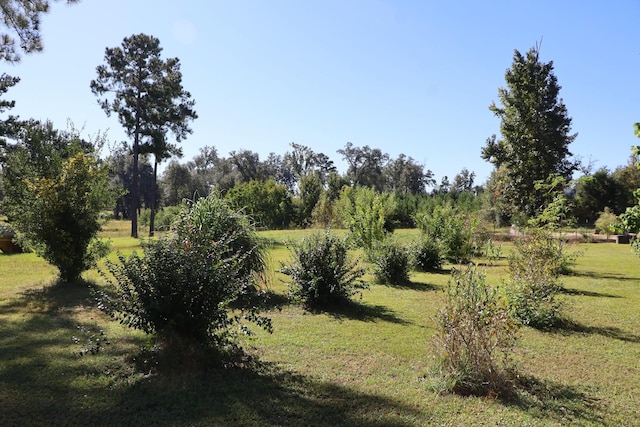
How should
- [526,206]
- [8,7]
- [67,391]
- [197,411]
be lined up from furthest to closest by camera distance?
[526,206], [8,7], [67,391], [197,411]

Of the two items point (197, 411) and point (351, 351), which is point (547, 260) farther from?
point (197, 411)

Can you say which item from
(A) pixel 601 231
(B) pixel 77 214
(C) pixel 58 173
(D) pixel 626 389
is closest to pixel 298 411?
(D) pixel 626 389

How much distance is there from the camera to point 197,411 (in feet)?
12.7

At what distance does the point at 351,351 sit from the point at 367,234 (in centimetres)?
1011

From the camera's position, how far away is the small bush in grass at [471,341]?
4.48 meters

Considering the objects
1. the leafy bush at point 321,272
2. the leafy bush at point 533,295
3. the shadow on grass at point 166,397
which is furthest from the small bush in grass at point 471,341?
the leafy bush at point 321,272

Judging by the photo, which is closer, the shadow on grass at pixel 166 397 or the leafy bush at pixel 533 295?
the shadow on grass at pixel 166 397

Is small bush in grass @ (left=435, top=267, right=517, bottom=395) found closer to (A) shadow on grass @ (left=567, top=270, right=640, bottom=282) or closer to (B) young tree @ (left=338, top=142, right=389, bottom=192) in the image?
(A) shadow on grass @ (left=567, top=270, right=640, bottom=282)

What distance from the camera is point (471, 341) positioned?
4520 millimetres

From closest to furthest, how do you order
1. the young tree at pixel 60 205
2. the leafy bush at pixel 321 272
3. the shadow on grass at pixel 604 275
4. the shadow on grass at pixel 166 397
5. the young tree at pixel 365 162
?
the shadow on grass at pixel 166 397 → the leafy bush at pixel 321 272 → the young tree at pixel 60 205 → the shadow on grass at pixel 604 275 → the young tree at pixel 365 162

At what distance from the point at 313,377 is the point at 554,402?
252 cm

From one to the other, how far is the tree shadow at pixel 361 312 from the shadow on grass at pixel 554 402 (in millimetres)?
2954

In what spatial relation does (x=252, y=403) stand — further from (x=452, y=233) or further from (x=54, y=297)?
(x=452, y=233)

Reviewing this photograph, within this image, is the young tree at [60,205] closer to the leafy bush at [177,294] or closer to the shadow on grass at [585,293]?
the leafy bush at [177,294]
